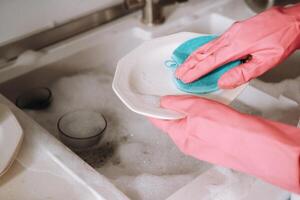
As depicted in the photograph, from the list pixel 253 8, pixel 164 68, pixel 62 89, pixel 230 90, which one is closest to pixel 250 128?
pixel 230 90

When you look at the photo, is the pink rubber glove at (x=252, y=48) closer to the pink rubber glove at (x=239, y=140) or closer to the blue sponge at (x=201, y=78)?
the blue sponge at (x=201, y=78)

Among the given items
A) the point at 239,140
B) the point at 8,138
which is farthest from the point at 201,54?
the point at 8,138

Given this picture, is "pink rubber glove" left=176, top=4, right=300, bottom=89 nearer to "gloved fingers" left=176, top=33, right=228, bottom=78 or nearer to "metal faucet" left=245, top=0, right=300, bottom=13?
"gloved fingers" left=176, top=33, right=228, bottom=78

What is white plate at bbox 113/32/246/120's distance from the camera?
72cm

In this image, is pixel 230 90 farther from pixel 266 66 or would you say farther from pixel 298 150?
pixel 298 150

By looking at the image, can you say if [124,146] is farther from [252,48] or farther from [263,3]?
[263,3]

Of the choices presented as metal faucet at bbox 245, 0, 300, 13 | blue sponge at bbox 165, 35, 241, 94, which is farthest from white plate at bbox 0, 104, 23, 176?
metal faucet at bbox 245, 0, 300, 13

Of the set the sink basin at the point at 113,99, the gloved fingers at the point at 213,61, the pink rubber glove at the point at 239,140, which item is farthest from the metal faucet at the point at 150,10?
the pink rubber glove at the point at 239,140

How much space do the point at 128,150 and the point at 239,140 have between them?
1.21ft

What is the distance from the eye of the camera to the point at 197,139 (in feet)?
2.16

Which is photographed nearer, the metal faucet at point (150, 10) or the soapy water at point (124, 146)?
the soapy water at point (124, 146)

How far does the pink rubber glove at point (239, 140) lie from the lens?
58cm

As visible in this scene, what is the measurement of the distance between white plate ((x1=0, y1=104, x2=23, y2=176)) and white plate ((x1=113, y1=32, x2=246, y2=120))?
196 millimetres

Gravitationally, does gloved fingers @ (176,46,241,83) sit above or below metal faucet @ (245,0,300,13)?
above
